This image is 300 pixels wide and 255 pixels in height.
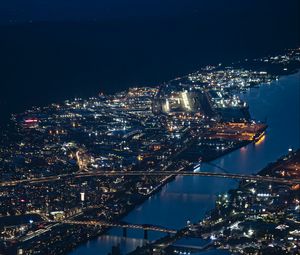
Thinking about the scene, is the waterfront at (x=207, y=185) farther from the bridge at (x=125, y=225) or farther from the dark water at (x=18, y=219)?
the dark water at (x=18, y=219)

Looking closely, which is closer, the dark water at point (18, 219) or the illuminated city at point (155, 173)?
the illuminated city at point (155, 173)

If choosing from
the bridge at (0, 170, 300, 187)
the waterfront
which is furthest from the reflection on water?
the bridge at (0, 170, 300, 187)

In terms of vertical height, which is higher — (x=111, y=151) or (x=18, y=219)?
(x=111, y=151)

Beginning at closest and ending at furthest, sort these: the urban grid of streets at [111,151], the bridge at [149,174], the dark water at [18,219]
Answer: the urban grid of streets at [111,151]
the dark water at [18,219]
the bridge at [149,174]

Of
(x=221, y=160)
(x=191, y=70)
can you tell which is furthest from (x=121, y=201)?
(x=191, y=70)

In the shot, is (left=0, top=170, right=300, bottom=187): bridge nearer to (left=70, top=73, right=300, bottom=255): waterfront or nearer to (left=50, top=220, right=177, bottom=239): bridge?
(left=70, top=73, right=300, bottom=255): waterfront

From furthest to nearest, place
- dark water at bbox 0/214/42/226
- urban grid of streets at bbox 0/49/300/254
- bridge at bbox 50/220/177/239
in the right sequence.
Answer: dark water at bbox 0/214/42/226 < urban grid of streets at bbox 0/49/300/254 < bridge at bbox 50/220/177/239

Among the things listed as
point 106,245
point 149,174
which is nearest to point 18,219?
point 106,245

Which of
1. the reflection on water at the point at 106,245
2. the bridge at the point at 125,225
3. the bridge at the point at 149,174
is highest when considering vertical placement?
the bridge at the point at 149,174

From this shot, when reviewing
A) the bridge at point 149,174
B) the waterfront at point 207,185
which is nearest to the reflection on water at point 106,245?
the waterfront at point 207,185

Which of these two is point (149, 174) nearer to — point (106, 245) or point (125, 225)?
point (125, 225)
